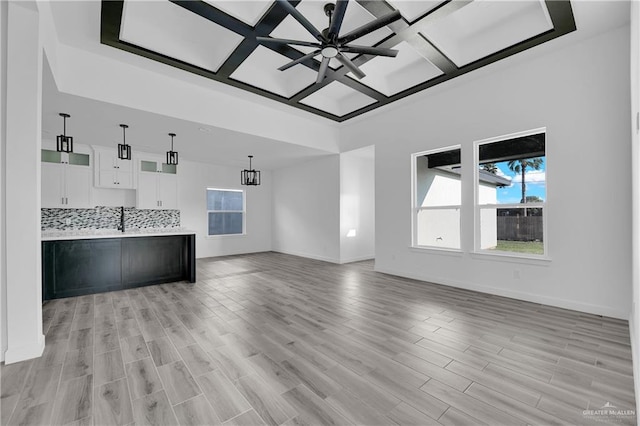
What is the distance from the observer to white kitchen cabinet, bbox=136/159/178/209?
6.78 m

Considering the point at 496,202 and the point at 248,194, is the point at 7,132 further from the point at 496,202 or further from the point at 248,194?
the point at 248,194

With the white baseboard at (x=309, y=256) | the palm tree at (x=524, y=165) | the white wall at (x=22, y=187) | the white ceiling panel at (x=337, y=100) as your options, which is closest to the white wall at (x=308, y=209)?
the white baseboard at (x=309, y=256)

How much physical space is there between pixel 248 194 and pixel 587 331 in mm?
8135

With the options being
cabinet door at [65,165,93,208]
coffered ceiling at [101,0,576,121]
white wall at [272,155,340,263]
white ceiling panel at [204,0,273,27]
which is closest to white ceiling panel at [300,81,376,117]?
coffered ceiling at [101,0,576,121]

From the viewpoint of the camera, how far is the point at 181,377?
2062 millimetres

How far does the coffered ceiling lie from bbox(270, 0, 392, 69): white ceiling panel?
0.01 metres

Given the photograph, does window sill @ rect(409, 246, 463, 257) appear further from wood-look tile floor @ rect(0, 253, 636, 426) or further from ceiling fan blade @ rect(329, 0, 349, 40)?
ceiling fan blade @ rect(329, 0, 349, 40)

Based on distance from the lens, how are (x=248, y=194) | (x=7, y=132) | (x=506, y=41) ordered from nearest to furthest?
(x=7, y=132), (x=506, y=41), (x=248, y=194)

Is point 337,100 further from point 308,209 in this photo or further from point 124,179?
point 124,179

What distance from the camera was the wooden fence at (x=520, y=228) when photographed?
12.6 feet

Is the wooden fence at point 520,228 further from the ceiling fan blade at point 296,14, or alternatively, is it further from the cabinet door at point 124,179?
the cabinet door at point 124,179

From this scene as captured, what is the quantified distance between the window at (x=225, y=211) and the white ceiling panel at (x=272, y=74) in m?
4.53

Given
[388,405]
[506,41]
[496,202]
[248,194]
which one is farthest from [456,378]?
[248,194]

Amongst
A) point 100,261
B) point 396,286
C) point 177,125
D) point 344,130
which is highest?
point 344,130
